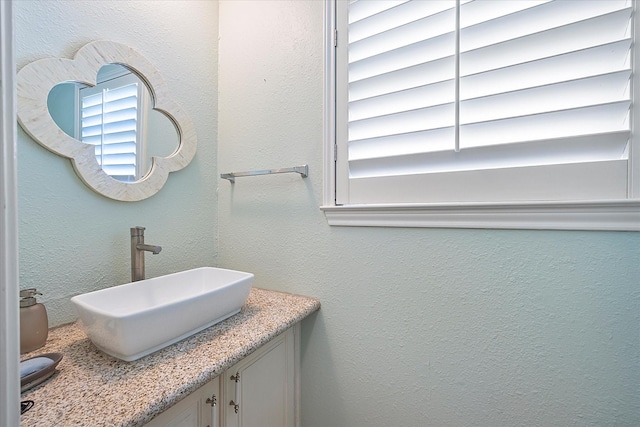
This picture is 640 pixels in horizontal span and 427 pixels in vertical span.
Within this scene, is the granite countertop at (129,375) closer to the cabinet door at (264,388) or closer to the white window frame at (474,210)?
the cabinet door at (264,388)

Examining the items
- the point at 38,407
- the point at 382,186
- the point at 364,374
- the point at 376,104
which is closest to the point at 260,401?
the point at 364,374

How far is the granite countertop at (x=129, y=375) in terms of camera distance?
0.46 m

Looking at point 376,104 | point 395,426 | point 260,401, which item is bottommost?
point 395,426

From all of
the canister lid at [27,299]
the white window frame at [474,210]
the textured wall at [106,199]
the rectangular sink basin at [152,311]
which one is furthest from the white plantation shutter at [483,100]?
the canister lid at [27,299]

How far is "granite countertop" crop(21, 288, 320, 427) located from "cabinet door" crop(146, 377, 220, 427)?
3.7 inches

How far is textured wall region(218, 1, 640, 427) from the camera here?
665 mm

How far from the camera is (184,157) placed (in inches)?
44.8

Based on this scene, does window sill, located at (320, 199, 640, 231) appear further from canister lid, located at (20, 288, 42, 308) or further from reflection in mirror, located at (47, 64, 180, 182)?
canister lid, located at (20, 288, 42, 308)

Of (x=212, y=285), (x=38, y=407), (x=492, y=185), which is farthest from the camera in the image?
(x=212, y=285)

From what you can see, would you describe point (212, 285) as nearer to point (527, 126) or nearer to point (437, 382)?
point (437, 382)

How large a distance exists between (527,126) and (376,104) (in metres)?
0.45

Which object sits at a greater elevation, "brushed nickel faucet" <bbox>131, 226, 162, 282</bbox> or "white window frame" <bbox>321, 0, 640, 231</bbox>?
"white window frame" <bbox>321, 0, 640, 231</bbox>

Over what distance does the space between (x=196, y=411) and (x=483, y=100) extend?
1.14 m

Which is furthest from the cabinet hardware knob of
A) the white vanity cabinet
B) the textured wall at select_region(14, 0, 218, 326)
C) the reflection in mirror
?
the reflection in mirror
